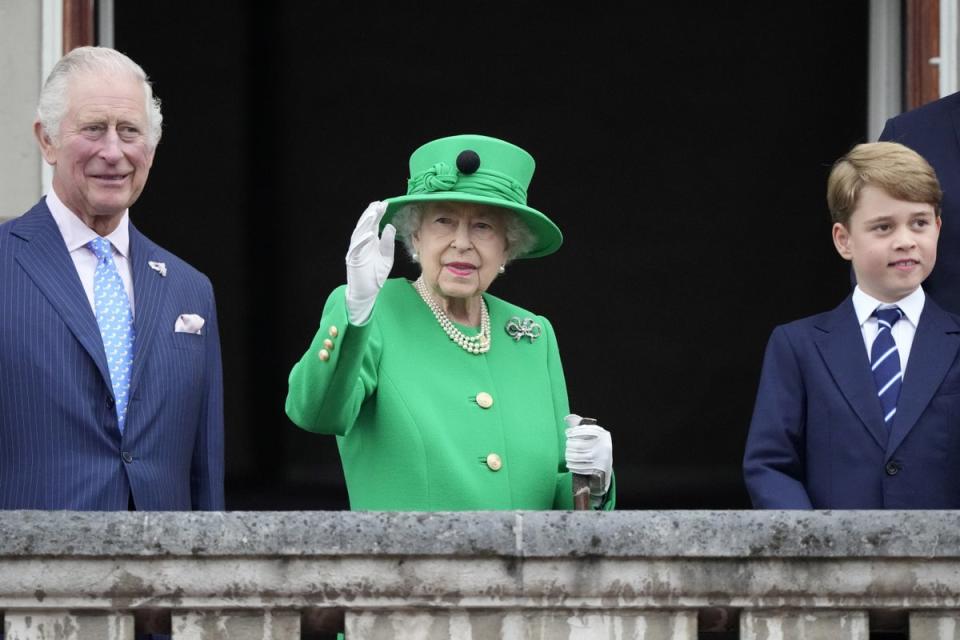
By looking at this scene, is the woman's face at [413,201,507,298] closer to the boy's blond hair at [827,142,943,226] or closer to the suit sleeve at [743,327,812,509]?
the suit sleeve at [743,327,812,509]

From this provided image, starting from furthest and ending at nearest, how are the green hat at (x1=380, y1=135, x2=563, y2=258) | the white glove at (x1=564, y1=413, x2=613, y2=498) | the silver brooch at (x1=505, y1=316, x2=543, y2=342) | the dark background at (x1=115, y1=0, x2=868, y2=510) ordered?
the dark background at (x1=115, y1=0, x2=868, y2=510) → the silver brooch at (x1=505, y1=316, x2=543, y2=342) → the green hat at (x1=380, y1=135, x2=563, y2=258) → the white glove at (x1=564, y1=413, x2=613, y2=498)

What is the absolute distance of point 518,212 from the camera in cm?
361

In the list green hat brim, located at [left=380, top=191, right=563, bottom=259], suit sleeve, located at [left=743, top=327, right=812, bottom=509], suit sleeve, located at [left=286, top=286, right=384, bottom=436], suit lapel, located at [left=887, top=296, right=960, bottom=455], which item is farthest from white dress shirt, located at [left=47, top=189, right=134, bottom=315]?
suit lapel, located at [left=887, top=296, right=960, bottom=455]

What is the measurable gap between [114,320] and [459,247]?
643 millimetres

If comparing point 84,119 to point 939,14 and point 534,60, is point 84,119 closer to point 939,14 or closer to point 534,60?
point 939,14

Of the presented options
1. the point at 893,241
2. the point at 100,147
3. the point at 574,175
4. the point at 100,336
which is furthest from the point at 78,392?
the point at 574,175

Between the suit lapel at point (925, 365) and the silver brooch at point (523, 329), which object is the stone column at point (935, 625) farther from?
the silver brooch at point (523, 329)

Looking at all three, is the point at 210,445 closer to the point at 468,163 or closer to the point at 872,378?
the point at 468,163

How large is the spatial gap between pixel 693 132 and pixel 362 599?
6009 millimetres

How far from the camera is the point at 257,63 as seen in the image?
840cm

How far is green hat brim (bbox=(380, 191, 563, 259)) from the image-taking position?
3.53 meters

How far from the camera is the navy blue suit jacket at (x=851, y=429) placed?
3.51m

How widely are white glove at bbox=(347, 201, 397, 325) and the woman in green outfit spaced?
0.21ft

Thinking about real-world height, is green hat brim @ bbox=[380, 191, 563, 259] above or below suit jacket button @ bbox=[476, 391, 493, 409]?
above
